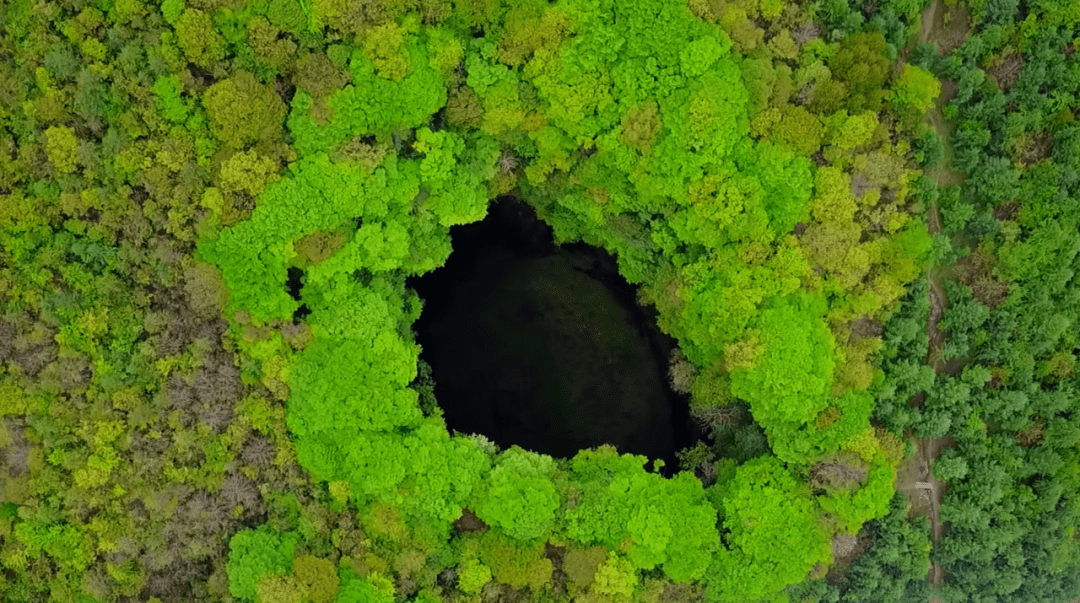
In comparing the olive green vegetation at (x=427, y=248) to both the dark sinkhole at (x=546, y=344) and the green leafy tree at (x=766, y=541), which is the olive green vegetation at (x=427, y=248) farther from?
the dark sinkhole at (x=546, y=344)

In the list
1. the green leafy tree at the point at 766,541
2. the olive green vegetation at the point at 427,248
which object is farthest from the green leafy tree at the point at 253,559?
the green leafy tree at the point at 766,541

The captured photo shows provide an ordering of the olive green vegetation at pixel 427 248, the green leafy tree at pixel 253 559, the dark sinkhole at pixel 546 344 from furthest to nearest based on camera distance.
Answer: the dark sinkhole at pixel 546 344 < the green leafy tree at pixel 253 559 < the olive green vegetation at pixel 427 248

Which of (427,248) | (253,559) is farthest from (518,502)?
(427,248)

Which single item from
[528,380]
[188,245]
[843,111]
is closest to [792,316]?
[843,111]

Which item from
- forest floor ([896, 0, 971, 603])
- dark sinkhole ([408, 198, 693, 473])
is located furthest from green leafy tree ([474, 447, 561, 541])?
forest floor ([896, 0, 971, 603])

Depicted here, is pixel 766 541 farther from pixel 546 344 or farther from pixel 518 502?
pixel 546 344
